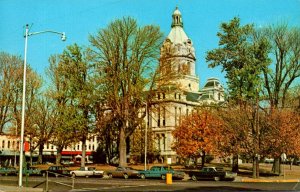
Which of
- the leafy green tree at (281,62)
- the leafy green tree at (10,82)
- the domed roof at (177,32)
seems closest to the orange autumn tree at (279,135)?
the leafy green tree at (281,62)

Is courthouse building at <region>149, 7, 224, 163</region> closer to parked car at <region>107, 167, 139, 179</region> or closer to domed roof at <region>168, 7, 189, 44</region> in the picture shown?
domed roof at <region>168, 7, 189, 44</region>

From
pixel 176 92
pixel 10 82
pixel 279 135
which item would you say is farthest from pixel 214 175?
pixel 10 82

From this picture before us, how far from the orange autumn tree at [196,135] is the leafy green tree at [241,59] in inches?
328

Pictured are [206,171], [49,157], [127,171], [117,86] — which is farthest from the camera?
[49,157]

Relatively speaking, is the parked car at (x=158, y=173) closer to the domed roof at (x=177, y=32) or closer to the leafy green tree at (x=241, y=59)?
the leafy green tree at (x=241, y=59)

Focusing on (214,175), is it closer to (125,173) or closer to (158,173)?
(158,173)

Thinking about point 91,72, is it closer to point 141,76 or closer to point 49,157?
point 141,76

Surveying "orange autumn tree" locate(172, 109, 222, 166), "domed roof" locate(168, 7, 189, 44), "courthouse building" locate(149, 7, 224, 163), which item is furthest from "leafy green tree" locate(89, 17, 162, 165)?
"domed roof" locate(168, 7, 189, 44)

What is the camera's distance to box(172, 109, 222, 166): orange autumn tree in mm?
56281

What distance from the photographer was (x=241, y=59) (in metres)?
46.8

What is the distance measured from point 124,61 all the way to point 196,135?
618 inches

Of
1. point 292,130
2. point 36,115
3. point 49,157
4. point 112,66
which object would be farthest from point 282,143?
point 49,157

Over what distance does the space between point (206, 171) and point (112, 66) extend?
1497 cm

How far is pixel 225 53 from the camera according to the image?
47344mm
